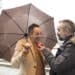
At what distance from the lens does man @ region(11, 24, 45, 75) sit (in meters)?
2.76

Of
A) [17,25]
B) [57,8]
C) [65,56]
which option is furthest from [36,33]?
[57,8]

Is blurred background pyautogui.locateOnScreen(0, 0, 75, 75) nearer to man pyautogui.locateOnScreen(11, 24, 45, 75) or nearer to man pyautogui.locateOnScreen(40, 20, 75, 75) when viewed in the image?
A: man pyautogui.locateOnScreen(11, 24, 45, 75)

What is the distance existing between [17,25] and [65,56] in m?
0.71

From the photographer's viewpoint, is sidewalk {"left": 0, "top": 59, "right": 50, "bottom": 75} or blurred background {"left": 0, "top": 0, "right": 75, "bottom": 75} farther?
sidewalk {"left": 0, "top": 59, "right": 50, "bottom": 75}

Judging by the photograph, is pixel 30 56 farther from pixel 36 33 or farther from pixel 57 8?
pixel 57 8

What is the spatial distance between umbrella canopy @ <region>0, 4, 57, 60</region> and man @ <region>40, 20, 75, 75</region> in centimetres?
41

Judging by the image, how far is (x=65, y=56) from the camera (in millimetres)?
2506

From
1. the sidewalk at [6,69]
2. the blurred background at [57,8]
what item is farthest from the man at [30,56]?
the sidewalk at [6,69]

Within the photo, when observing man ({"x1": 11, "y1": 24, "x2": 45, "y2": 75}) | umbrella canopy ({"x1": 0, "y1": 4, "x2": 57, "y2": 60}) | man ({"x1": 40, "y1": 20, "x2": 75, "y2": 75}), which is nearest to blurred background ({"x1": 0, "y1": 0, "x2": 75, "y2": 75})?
umbrella canopy ({"x1": 0, "y1": 4, "x2": 57, "y2": 60})

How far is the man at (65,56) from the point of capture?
8.22 ft

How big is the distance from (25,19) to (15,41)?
0.89 ft

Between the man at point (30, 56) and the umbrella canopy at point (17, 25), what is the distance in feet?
0.26

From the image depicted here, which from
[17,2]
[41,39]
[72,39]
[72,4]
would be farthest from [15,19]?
[17,2]

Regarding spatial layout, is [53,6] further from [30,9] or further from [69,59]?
[69,59]
